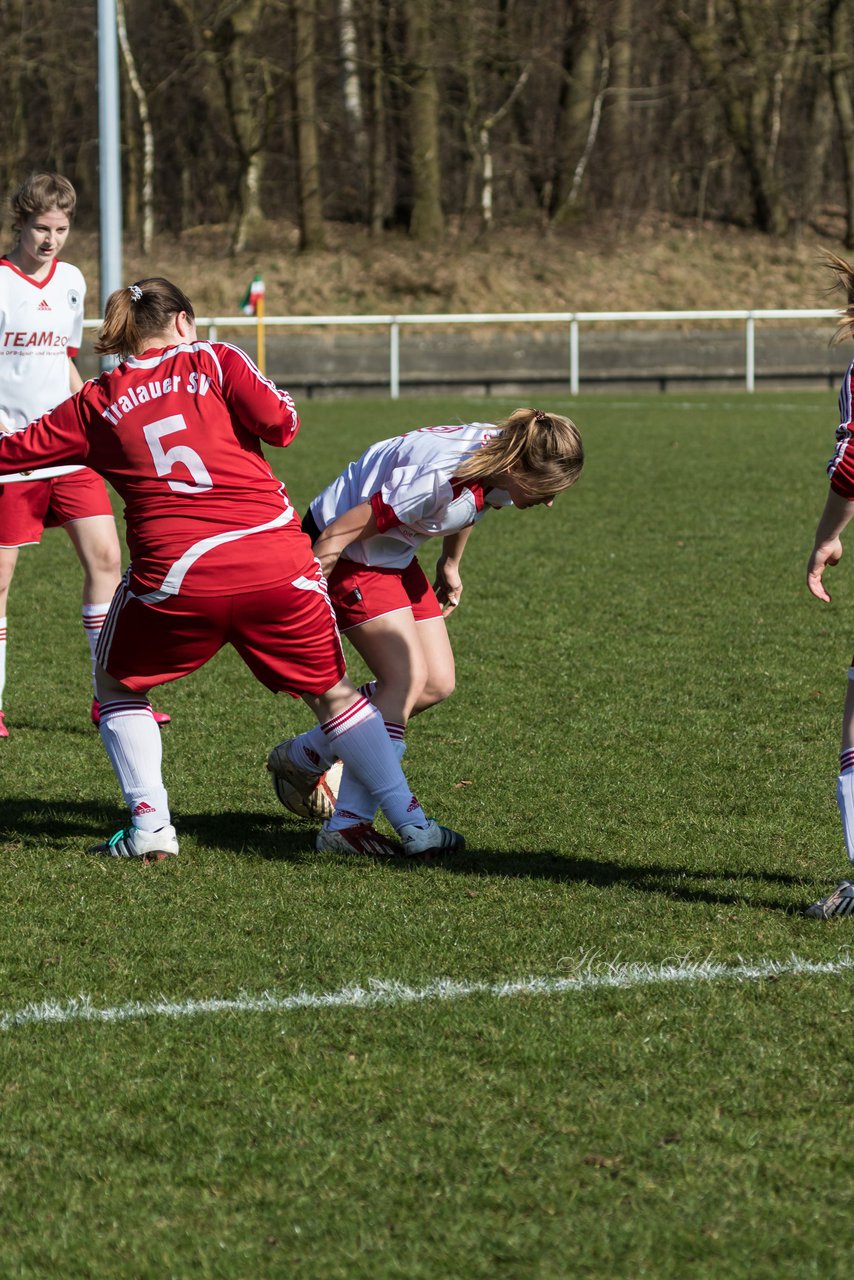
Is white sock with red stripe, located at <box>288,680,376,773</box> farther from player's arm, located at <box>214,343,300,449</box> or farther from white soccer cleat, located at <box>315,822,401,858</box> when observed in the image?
player's arm, located at <box>214,343,300,449</box>

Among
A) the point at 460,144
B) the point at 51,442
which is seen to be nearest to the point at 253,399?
the point at 51,442

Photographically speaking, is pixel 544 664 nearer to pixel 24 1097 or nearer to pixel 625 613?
pixel 625 613

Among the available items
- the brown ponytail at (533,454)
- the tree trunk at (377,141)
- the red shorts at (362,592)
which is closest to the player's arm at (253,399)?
the brown ponytail at (533,454)

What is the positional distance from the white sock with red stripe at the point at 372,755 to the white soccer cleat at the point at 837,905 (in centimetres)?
119

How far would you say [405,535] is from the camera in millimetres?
4969

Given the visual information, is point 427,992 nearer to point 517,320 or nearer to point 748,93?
point 517,320

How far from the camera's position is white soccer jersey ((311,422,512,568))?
4.70 metres

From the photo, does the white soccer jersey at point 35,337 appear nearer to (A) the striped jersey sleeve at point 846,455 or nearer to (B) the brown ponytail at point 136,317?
(B) the brown ponytail at point 136,317

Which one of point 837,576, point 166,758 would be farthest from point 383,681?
point 837,576

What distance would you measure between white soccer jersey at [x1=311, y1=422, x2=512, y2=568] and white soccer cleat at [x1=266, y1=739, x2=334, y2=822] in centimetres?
73

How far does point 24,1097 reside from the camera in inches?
129

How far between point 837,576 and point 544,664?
10.1 feet

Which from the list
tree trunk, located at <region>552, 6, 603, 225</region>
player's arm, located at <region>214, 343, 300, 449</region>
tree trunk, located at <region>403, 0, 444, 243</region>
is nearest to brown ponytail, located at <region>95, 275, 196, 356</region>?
player's arm, located at <region>214, 343, 300, 449</region>

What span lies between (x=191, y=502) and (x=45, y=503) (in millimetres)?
2314
